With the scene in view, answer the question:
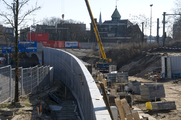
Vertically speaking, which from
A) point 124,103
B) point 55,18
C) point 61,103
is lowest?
point 61,103

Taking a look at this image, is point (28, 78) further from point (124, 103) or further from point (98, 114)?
point (98, 114)

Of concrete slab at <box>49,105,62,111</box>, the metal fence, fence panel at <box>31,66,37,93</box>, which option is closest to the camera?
the metal fence

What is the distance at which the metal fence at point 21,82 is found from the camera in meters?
10.6

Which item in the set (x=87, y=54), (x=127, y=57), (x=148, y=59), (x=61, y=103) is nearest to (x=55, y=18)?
(x=87, y=54)

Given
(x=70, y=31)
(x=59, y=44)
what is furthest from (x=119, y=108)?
(x=70, y=31)

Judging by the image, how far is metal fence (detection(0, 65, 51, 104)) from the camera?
1060 cm

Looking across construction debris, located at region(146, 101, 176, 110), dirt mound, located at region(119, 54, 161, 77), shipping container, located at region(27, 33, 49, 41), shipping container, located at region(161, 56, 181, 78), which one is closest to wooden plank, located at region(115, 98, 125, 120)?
construction debris, located at region(146, 101, 176, 110)

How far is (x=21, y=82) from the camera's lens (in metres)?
12.8

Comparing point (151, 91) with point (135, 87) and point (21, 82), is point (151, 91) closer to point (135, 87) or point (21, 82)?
point (135, 87)

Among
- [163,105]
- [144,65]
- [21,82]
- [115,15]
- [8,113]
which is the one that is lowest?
[163,105]

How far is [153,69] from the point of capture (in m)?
31.3

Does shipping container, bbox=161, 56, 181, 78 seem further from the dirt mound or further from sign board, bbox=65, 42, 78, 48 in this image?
sign board, bbox=65, 42, 78, 48

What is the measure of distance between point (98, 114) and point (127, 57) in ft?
132

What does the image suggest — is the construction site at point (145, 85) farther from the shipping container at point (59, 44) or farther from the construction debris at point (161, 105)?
the shipping container at point (59, 44)
